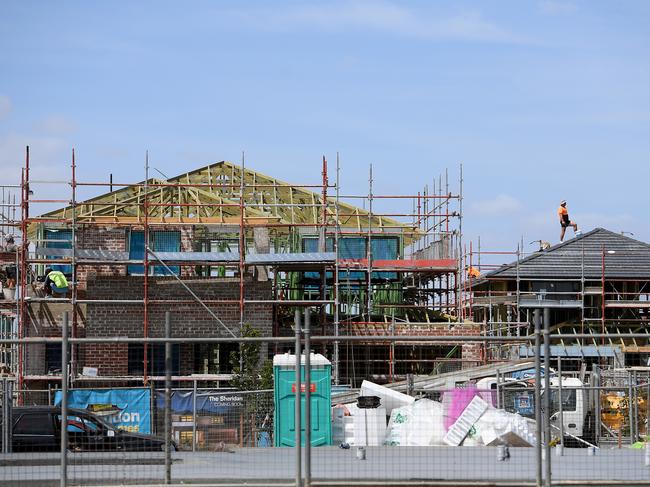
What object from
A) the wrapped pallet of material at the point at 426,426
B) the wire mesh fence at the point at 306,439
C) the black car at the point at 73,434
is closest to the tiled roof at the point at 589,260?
the wire mesh fence at the point at 306,439

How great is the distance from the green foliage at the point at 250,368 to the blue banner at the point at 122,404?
15.0 ft

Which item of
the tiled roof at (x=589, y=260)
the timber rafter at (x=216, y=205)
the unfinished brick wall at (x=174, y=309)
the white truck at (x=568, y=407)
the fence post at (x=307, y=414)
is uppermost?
the timber rafter at (x=216, y=205)

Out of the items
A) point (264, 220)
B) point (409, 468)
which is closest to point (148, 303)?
point (264, 220)

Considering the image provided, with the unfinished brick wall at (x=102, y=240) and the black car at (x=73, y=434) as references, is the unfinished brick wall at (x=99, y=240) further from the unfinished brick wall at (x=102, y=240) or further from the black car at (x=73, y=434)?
the black car at (x=73, y=434)

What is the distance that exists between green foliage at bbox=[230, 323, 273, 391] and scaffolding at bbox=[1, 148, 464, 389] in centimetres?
124

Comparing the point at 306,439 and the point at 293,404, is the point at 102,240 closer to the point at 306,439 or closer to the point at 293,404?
the point at 293,404

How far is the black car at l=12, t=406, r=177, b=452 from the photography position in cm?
1734

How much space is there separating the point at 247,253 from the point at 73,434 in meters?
18.6

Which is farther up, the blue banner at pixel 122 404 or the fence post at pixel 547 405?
the fence post at pixel 547 405

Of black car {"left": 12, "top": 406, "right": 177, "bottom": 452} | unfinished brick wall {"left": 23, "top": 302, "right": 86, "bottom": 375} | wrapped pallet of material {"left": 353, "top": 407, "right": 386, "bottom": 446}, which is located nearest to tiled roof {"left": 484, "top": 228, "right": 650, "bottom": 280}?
unfinished brick wall {"left": 23, "top": 302, "right": 86, "bottom": 375}

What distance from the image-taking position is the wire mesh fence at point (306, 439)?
13.2 meters

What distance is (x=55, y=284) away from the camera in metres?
35.3

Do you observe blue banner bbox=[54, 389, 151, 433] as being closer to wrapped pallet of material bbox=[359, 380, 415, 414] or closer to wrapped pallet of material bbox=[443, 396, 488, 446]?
wrapped pallet of material bbox=[359, 380, 415, 414]

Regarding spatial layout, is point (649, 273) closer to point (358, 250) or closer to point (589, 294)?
point (589, 294)
